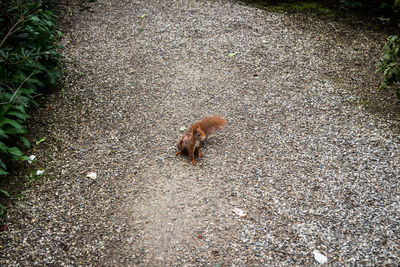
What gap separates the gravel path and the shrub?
30 centimetres

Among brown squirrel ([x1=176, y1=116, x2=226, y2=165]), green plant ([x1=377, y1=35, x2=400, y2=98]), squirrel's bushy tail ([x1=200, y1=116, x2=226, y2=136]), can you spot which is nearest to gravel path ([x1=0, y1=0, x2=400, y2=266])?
brown squirrel ([x1=176, y1=116, x2=226, y2=165])

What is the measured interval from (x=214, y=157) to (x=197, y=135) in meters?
0.39

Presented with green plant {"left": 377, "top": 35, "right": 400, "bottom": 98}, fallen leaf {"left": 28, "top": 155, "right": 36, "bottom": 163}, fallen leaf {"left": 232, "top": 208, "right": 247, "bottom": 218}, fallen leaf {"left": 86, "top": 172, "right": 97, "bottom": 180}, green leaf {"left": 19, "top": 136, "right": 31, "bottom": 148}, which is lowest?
fallen leaf {"left": 28, "top": 155, "right": 36, "bottom": 163}

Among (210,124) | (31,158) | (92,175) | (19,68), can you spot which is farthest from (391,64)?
(19,68)

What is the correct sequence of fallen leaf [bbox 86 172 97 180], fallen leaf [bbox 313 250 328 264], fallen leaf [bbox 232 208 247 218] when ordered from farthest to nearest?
fallen leaf [bbox 86 172 97 180] → fallen leaf [bbox 232 208 247 218] → fallen leaf [bbox 313 250 328 264]

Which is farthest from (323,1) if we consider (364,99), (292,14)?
(364,99)

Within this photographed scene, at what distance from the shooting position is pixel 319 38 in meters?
6.06

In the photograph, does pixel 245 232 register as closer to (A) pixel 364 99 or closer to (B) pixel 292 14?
(A) pixel 364 99

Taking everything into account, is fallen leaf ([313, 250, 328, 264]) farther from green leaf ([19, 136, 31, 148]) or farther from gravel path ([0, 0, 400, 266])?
green leaf ([19, 136, 31, 148])

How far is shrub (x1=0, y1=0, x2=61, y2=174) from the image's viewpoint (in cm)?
358

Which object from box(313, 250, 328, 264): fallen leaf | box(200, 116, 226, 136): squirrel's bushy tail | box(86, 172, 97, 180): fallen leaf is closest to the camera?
box(313, 250, 328, 264): fallen leaf

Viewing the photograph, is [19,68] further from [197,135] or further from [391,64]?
[391,64]

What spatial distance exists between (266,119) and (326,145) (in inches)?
32.4

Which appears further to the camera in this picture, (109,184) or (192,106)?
(192,106)
